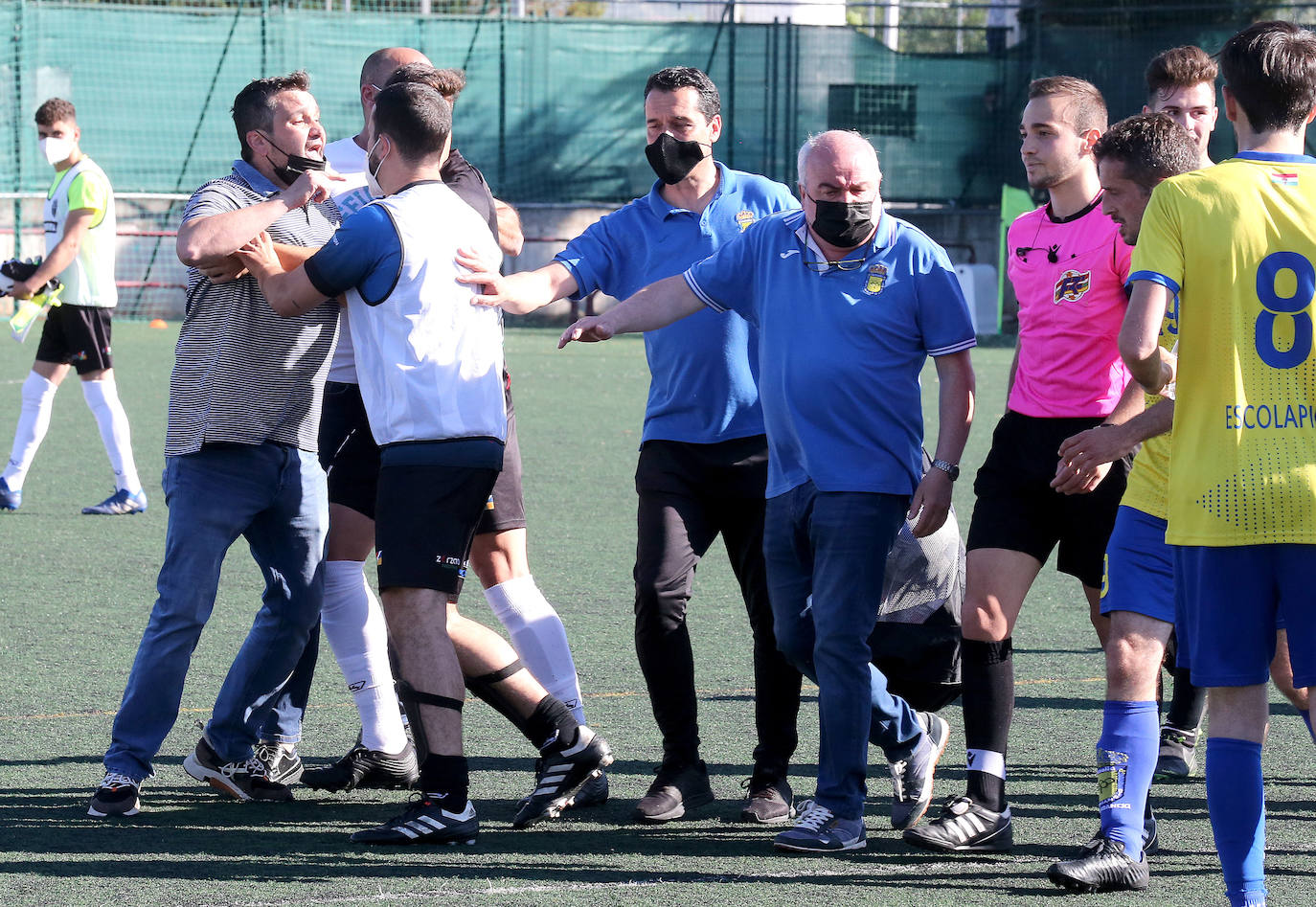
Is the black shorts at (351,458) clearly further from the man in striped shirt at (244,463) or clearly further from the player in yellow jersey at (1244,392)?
the player in yellow jersey at (1244,392)

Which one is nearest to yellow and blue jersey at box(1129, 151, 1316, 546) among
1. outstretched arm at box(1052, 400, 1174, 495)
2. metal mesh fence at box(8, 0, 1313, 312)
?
outstretched arm at box(1052, 400, 1174, 495)

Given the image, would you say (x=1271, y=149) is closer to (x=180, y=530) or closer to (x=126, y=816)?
(x=180, y=530)

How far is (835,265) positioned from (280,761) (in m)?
2.22

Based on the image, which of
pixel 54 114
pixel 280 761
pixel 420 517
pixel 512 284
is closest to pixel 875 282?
pixel 512 284

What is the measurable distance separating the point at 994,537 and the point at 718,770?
1.25 m

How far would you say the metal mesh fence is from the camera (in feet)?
82.4

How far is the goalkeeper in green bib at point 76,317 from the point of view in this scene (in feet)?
32.6

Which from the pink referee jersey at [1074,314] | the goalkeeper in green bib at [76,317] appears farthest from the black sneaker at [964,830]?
the goalkeeper in green bib at [76,317]

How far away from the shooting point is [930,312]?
14.8 feet

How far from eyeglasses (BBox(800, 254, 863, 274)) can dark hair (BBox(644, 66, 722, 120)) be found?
3.02 ft

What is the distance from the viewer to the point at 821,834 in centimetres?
446

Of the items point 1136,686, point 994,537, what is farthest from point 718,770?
point 1136,686

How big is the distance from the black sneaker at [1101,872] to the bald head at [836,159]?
181 cm

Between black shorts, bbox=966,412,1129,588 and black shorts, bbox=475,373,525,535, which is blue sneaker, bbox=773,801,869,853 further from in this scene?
black shorts, bbox=475,373,525,535
